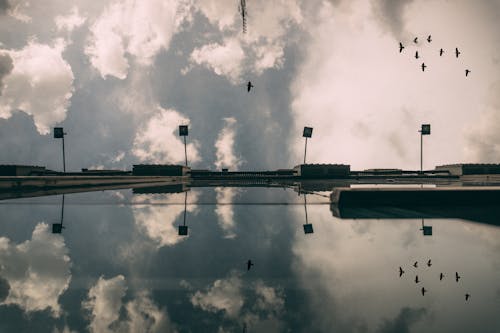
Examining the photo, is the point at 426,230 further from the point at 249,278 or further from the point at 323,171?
the point at 323,171

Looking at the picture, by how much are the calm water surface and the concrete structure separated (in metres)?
40.5

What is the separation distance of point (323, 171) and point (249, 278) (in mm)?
46398

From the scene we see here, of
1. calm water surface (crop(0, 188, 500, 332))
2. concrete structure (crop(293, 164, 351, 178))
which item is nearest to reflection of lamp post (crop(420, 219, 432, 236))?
calm water surface (crop(0, 188, 500, 332))

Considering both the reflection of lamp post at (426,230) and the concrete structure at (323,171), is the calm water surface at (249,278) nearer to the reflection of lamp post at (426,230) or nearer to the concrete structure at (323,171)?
the reflection of lamp post at (426,230)

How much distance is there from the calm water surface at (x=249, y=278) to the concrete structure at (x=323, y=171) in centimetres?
4052

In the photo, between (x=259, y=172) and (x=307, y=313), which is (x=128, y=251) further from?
(x=259, y=172)

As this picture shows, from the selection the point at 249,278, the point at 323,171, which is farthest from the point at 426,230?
the point at 323,171

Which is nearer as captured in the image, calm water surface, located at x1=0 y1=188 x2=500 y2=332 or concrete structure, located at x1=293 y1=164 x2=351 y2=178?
calm water surface, located at x1=0 y1=188 x2=500 y2=332

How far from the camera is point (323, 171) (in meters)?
49.6

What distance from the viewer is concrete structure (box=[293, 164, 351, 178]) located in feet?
161

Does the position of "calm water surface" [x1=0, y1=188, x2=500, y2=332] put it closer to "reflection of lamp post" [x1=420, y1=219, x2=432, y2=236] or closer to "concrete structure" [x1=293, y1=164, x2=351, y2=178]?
"reflection of lamp post" [x1=420, y1=219, x2=432, y2=236]

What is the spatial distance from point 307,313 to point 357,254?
8.86 feet

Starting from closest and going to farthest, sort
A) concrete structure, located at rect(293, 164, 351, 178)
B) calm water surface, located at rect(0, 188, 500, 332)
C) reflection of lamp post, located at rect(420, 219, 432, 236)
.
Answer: calm water surface, located at rect(0, 188, 500, 332)
reflection of lamp post, located at rect(420, 219, 432, 236)
concrete structure, located at rect(293, 164, 351, 178)

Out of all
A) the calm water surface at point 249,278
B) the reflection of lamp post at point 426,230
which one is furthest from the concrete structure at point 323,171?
the calm water surface at point 249,278
